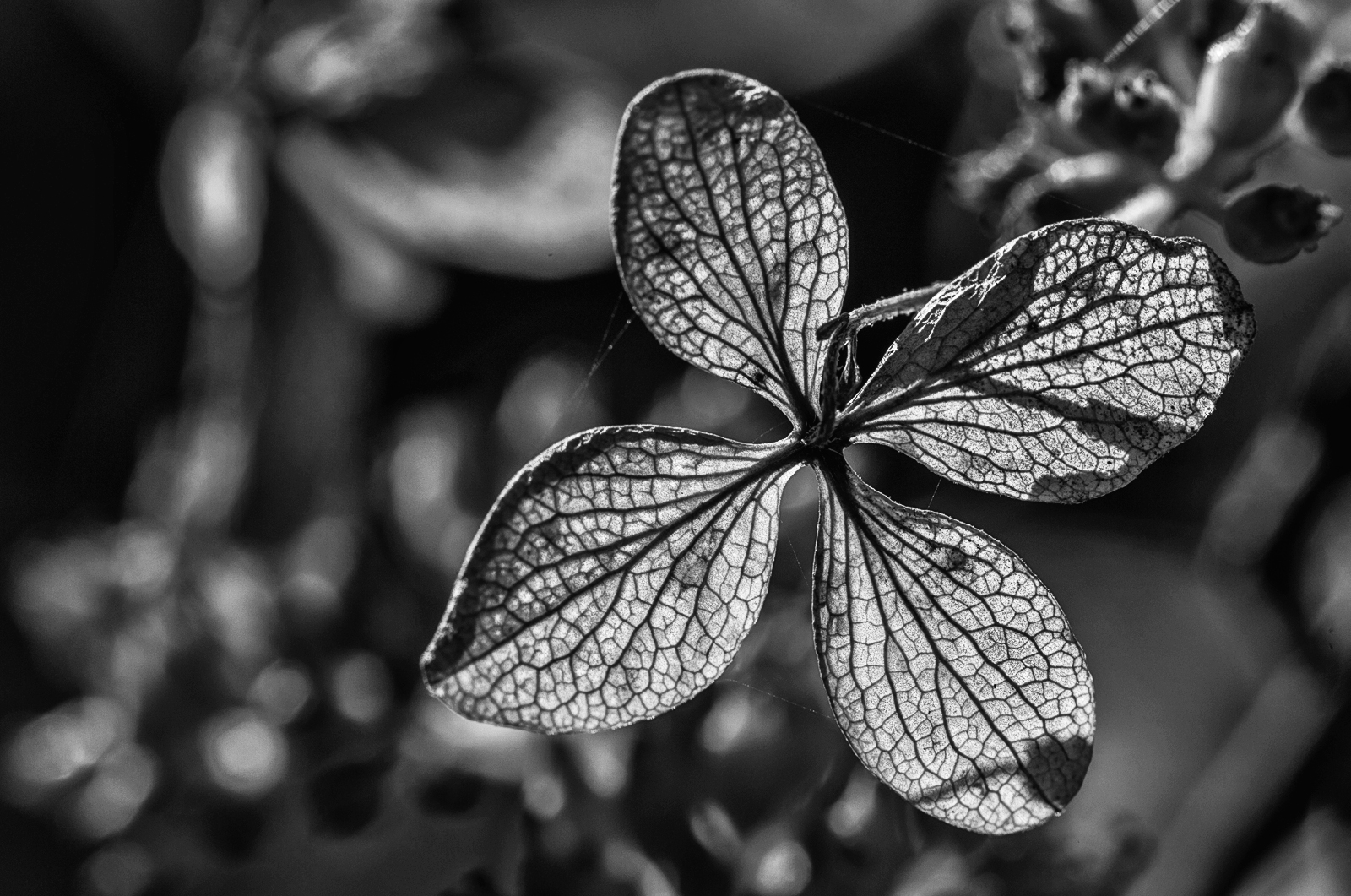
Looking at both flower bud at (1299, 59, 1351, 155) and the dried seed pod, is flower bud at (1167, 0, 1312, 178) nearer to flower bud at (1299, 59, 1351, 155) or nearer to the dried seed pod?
flower bud at (1299, 59, 1351, 155)

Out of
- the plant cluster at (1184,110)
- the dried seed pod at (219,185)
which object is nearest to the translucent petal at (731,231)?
the plant cluster at (1184,110)

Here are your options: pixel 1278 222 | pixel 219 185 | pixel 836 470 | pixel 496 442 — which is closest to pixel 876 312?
pixel 836 470

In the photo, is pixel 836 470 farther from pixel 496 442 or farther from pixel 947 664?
pixel 496 442

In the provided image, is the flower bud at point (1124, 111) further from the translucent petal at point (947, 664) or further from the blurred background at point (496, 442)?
the translucent petal at point (947, 664)

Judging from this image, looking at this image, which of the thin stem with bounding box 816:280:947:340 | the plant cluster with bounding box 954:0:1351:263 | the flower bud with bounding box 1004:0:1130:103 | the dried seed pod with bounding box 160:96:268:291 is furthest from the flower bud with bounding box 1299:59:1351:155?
the dried seed pod with bounding box 160:96:268:291

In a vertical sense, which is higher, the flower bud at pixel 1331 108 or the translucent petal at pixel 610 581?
the flower bud at pixel 1331 108
